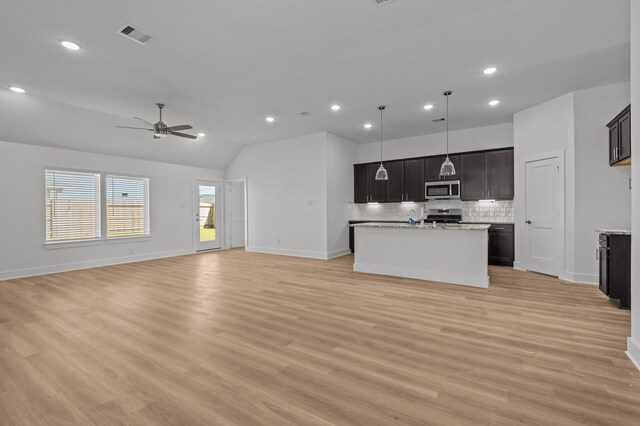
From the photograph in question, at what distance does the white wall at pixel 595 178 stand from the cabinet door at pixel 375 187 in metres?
4.11

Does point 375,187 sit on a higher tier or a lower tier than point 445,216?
higher

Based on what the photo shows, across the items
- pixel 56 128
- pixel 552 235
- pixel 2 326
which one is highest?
pixel 56 128

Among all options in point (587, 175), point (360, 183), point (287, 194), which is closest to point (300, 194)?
point (287, 194)

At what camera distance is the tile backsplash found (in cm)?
Result: 678

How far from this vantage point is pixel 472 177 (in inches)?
271

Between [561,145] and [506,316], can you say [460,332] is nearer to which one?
[506,316]

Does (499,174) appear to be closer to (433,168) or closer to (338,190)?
(433,168)

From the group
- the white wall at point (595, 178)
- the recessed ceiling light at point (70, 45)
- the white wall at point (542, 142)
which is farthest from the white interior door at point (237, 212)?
the white wall at point (595, 178)

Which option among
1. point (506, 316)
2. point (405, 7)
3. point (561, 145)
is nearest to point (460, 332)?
point (506, 316)

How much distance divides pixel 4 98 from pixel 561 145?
31.2 feet

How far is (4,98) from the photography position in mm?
4875

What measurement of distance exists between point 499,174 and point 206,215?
8.12 meters

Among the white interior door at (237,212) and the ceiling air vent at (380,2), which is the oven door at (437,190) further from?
the white interior door at (237,212)

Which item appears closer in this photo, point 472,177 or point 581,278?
point 581,278
